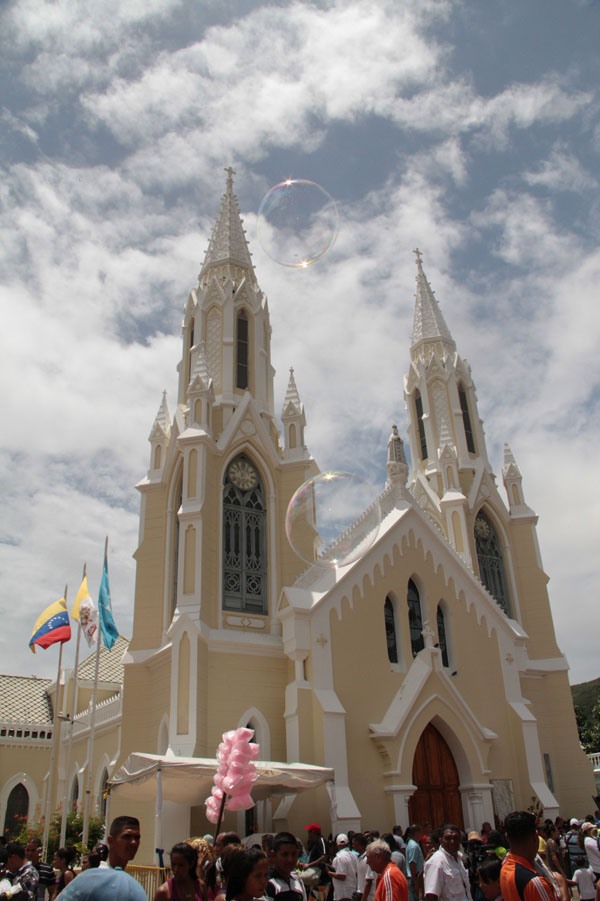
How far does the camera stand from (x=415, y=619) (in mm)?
23000

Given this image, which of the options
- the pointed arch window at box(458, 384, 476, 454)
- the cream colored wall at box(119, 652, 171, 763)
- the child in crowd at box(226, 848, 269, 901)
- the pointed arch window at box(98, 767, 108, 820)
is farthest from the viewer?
the pointed arch window at box(458, 384, 476, 454)

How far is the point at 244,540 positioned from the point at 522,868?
18834mm

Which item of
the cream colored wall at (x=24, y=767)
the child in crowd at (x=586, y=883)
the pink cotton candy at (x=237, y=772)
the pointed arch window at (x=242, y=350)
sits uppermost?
the pointed arch window at (x=242, y=350)

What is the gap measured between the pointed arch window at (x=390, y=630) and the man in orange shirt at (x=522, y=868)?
55.0 feet

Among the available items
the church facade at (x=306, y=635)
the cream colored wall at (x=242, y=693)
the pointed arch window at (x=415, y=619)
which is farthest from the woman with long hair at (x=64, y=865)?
the pointed arch window at (x=415, y=619)

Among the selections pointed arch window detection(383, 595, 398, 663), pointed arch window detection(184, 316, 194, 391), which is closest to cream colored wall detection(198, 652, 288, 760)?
A: pointed arch window detection(383, 595, 398, 663)

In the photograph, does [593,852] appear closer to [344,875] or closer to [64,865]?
[344,875]

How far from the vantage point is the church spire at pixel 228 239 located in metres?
29.0

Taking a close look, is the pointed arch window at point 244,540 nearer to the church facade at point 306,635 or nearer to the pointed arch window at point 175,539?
the church facade at point 306,635

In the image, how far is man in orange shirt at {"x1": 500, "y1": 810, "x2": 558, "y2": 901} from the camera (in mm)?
4918

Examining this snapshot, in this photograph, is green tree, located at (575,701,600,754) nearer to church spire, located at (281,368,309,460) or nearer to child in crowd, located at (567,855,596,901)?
church spire, located at (281,368,309,460)

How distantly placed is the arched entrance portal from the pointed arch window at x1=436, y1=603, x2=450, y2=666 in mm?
2337

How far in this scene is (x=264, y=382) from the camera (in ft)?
88.2

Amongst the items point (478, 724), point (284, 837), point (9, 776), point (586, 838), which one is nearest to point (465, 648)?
point (478, 724)
